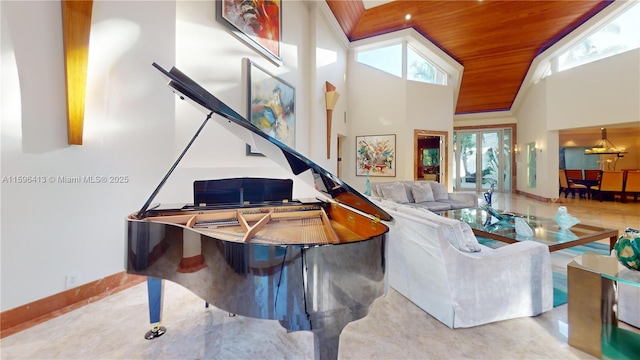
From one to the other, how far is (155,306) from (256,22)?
13.0 ft

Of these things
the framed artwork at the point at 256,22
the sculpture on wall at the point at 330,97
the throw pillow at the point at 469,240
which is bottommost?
the throw pillow at the point at 469,240

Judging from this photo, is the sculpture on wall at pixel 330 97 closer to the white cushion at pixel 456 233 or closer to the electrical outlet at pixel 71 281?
the white cushion at pixel 456 233

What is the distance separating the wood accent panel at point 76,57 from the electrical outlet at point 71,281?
111 cm

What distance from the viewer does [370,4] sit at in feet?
21.4

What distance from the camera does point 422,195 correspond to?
5625mm

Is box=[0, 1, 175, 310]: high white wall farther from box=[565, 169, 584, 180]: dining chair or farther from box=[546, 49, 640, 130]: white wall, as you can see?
box=[565, 169, 584, 180]: dining chair

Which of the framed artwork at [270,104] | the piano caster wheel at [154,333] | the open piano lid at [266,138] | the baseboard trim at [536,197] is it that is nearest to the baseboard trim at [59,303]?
the piano caster wheel at [154,333]

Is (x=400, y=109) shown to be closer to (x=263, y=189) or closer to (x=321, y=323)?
(x=263, y=189)

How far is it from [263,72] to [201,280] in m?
3.54

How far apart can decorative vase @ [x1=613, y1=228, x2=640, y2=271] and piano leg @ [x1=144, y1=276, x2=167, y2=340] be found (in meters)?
2.88

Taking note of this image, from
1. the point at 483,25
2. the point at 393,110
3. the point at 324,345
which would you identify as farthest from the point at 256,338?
the point at 483,25

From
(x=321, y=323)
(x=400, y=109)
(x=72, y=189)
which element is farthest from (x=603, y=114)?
(x=72, y=189)

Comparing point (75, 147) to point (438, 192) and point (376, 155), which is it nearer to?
point (438, 192)

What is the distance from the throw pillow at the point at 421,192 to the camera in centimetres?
560
